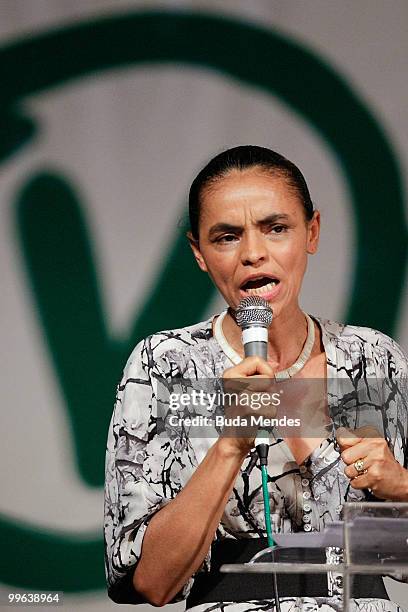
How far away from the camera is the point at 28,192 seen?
2652mm

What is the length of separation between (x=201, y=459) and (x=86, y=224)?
1034mm

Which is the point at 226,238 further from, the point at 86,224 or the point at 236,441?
the point at 86,224

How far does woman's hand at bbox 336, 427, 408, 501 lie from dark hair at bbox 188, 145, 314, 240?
0.52m

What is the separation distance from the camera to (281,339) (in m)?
1.90

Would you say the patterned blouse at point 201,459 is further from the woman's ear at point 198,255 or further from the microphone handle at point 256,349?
the microphone handle at point 256,349

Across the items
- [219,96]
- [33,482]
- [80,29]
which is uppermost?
[80,29]

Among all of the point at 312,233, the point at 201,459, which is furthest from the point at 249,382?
the point at 312,233

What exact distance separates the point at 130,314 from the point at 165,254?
0.18 meters

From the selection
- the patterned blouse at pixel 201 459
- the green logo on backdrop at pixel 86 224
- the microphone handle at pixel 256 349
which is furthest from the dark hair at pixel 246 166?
the green logo on backdrop at pixel 86 224

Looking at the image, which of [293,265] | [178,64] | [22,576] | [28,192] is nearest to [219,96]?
[178,64]

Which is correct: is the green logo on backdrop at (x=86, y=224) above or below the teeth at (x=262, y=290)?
above

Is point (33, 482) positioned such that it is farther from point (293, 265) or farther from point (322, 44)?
point (322, 44)

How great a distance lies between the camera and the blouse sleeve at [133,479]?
66.8 inches

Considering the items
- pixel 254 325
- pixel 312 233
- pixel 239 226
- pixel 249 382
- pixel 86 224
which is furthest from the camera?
pixel 86 224
